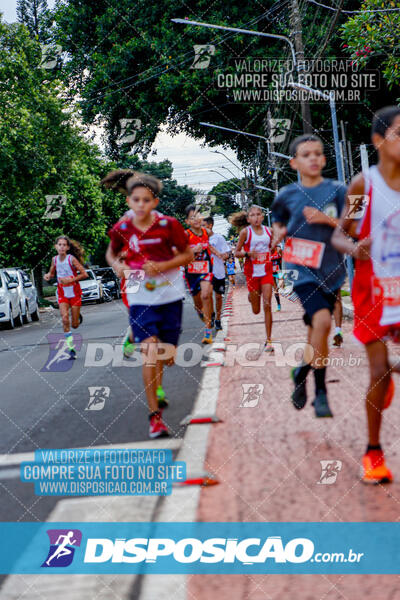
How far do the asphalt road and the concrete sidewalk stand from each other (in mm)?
420

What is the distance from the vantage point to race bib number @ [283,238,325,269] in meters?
1.58

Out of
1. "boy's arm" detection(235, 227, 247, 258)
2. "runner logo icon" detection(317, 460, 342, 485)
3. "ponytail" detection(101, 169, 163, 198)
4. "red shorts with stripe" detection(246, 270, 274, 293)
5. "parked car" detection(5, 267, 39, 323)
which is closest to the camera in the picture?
"ponytail" detection(101, 169, 163, 198)

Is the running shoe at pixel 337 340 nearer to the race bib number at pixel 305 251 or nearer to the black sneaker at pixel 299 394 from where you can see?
the black sneaker at pixel 299 394

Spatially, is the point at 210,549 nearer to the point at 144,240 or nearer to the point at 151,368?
the point at 151,368

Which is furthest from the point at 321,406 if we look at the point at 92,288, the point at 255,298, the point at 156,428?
the point at 255,298

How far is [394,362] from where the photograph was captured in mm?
1649

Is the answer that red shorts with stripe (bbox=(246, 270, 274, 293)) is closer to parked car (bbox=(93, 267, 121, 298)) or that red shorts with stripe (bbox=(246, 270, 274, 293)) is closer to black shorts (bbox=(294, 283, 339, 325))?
parked car (bbox=(93, 267, 121, 298))

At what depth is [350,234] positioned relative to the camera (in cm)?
159

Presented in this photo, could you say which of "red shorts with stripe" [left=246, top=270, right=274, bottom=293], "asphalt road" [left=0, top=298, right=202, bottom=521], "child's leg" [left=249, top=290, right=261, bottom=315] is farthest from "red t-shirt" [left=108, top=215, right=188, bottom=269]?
"child's leg" [left=249, top=290, right=261, bottom=315]

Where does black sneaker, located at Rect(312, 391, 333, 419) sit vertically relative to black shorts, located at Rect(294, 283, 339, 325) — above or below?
below

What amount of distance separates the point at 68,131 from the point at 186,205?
65cm

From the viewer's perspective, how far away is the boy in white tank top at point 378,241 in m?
1.54

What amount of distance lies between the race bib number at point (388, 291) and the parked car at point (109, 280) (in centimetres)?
119

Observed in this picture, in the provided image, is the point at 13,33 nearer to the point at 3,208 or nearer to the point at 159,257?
the point at 3,208
